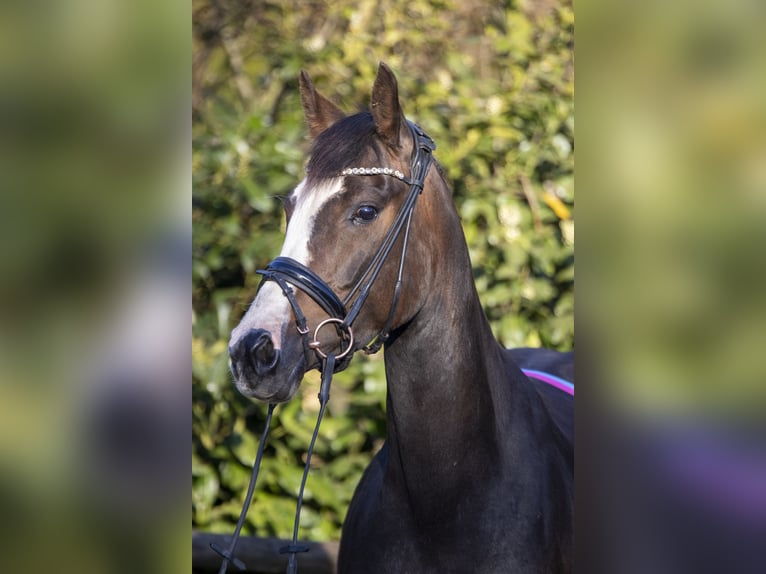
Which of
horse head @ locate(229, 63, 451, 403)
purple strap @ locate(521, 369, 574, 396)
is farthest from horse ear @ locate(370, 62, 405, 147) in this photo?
purple strap @ locate(521, 369, 574, 396)

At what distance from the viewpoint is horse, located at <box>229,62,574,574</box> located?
1.88 meters

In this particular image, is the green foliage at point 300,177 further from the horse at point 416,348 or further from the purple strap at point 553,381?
the horse at point 416,348

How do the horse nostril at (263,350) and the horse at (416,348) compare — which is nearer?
the horse nostril at (263,350)

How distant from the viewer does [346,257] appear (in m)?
1.89

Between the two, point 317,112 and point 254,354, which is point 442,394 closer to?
point 254,354

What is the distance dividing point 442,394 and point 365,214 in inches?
18.4

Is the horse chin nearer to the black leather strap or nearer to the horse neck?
the black leather strap

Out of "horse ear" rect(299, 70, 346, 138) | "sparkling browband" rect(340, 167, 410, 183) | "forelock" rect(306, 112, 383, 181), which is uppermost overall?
"horse ear" rect(299, 70, 346, 138)

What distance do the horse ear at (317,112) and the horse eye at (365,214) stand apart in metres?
0.47

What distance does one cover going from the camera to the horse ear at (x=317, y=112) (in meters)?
2.31
